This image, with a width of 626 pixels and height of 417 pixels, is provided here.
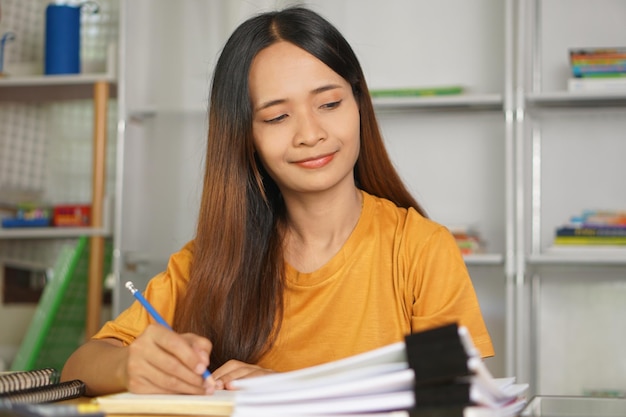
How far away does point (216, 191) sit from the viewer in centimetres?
147

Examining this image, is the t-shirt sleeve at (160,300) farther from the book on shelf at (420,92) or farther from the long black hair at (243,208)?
the book on shelf at (420,92)

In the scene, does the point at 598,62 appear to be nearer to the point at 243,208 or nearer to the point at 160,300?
the point at 243,208

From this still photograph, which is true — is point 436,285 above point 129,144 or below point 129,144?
below

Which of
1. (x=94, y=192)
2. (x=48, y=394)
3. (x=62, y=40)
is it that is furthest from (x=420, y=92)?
(x=48, y=394)

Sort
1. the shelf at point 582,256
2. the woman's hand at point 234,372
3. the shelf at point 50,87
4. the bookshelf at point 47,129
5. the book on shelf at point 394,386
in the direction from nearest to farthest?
the book on shelf at point 394,386, the woman's hand at point 234,372, the shelf at point 582,256, the shelf at point 50,87, the bookshelf at point 47,129

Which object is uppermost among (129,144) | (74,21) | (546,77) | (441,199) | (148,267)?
(74,21)

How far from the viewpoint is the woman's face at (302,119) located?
1414 mm

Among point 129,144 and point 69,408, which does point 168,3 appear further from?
point 69,408

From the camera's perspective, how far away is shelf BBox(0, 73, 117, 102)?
3.03m

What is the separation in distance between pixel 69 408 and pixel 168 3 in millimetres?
2478

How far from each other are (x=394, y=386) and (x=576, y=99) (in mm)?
2197

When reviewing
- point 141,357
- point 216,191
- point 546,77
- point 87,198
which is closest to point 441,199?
point 546,77

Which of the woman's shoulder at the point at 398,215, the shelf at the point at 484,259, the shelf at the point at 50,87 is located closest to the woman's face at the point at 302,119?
the woman's shoulder at the point at 398,215

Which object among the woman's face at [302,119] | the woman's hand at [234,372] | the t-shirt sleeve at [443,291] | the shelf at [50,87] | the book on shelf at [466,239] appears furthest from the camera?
the shelf at [50,87]
